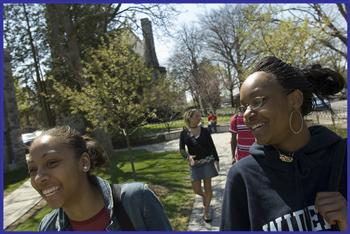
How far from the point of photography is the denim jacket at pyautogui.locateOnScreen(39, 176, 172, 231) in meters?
1.96

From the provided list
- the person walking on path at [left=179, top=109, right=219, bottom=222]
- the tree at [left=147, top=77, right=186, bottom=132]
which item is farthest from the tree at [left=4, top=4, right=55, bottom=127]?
the person walking on path at [left=179, top=109, right=219, bottom=222]

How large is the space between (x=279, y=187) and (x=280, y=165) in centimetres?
9

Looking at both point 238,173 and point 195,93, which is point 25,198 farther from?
point 195,93

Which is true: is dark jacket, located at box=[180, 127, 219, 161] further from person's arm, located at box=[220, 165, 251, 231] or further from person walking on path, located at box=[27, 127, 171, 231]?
person's arm, located at box=[220, 165, 251, 231]

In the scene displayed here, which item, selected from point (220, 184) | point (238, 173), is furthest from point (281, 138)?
point (220, 184)

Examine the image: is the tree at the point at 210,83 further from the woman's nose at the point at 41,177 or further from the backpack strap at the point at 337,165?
the backpack strap at the point at 337,165

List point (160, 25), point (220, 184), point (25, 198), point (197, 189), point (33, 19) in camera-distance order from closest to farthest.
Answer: point (197, 189)
point (220, 184)
point (25, 198)
point (160, 25)
point (33, 19)

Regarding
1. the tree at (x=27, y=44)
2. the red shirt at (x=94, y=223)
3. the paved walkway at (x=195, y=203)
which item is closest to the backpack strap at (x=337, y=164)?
the red shirt at (x=94, y=223)

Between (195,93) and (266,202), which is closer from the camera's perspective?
(266,202)

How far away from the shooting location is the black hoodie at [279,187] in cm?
161

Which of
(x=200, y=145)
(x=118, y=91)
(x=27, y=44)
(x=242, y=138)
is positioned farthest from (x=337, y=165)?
(x=27, y=44)

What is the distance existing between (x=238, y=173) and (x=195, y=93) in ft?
137

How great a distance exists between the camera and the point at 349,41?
1567 millimetres

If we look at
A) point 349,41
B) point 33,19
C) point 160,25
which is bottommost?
point 349,41
